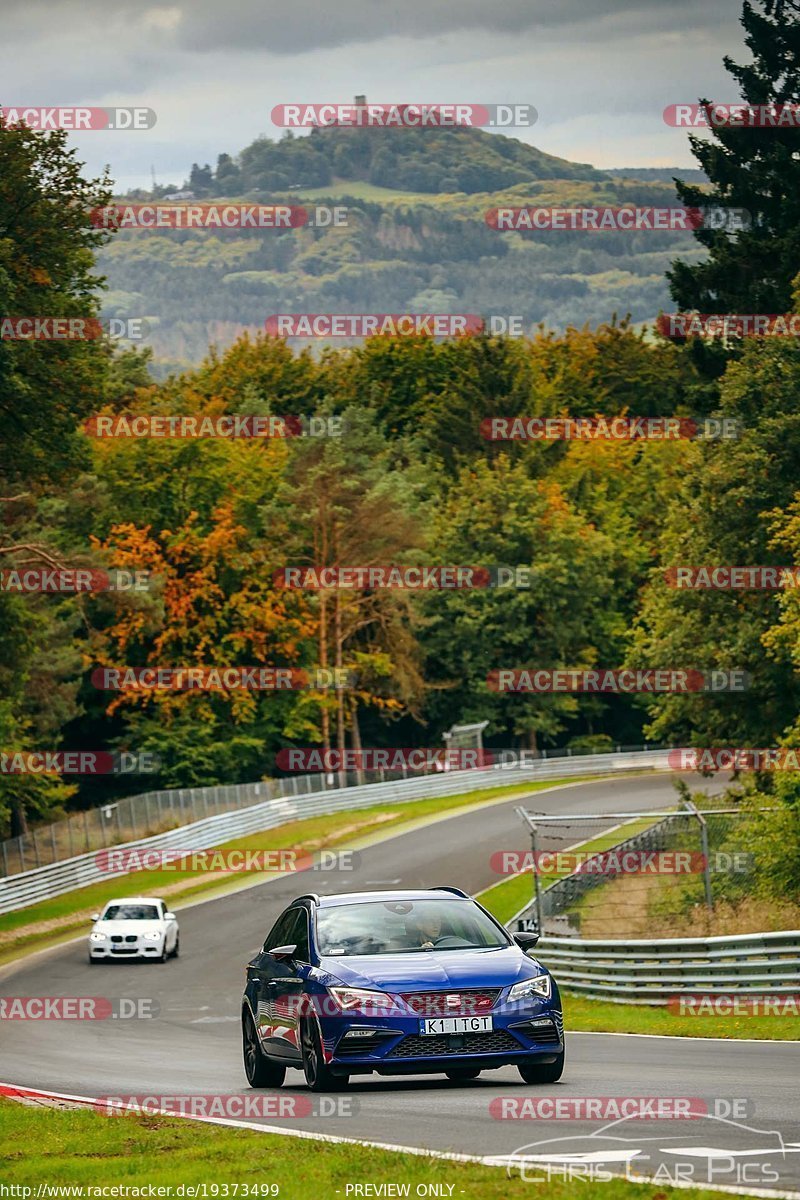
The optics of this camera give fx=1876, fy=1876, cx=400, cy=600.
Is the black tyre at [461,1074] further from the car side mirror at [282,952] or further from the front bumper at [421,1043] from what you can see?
the car side mirror at [282,952]

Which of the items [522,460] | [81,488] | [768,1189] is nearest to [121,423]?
[81,488]

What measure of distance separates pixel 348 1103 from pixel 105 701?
65.0 m

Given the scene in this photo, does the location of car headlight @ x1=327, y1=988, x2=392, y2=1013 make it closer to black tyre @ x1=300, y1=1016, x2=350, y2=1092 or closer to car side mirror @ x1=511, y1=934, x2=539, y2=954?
black tyre @ x1=300, y1=1016, x2=350, y2=1092

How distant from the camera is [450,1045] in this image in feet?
41.8

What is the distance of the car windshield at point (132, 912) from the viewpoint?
40.4 m

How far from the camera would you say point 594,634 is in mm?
90875

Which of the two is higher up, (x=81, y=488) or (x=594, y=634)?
(x=81, y=488)

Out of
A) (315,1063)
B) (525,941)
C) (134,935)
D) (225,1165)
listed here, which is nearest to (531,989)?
(525,941)

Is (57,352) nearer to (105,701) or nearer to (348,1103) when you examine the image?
(348,1103)

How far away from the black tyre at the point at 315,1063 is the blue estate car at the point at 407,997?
0.01 metres

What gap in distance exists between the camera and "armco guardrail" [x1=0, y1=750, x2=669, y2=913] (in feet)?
172

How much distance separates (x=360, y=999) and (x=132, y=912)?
2852 cm

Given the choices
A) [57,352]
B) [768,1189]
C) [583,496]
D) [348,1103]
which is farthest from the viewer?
[583,496]

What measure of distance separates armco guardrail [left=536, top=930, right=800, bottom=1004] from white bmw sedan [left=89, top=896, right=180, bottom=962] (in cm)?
1228
